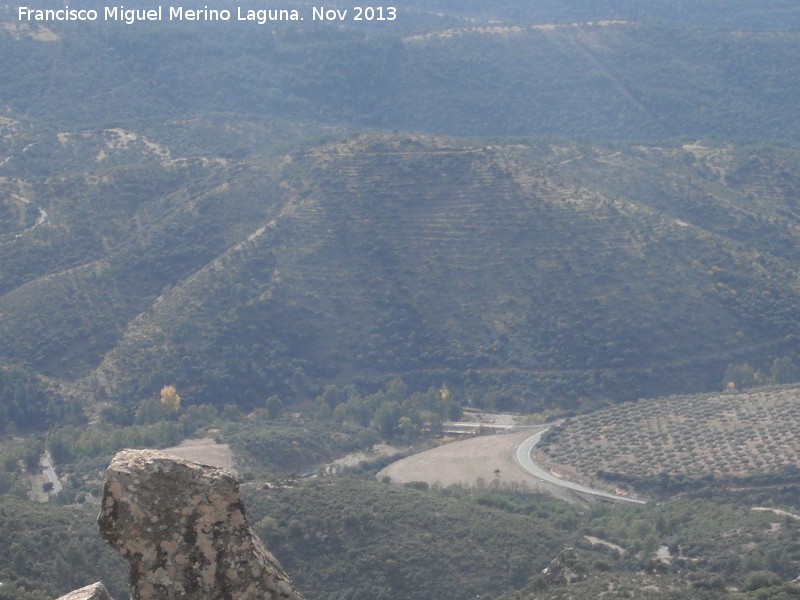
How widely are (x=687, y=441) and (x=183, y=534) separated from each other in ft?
210

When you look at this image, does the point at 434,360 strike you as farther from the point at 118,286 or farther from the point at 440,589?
the point at 440,589

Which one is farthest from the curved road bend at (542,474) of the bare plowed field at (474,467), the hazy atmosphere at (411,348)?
the bare plowed field at (474,467)

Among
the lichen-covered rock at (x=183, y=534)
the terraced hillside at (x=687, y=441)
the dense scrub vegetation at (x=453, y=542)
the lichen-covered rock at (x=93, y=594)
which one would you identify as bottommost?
the terraced hillside at (x=687, y=441)

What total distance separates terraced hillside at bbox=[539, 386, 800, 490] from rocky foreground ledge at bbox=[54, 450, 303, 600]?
57.8m

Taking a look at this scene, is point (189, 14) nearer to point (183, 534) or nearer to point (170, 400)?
point (170, 400)

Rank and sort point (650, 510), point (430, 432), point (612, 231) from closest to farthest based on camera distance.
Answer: point (650, 510) < point (430, 432) < point (612, 231)

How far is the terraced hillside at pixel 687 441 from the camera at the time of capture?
218 feet

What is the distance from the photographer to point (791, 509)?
5453 centimetres

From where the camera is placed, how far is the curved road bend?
66125 millimetres

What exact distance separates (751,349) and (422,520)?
45.3 m

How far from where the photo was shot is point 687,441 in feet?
233

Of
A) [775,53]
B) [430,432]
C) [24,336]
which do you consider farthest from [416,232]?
[775,53]

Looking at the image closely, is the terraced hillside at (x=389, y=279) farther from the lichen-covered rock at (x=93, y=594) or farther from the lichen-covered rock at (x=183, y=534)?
the lichen-covered rock at (x=183, y=534)

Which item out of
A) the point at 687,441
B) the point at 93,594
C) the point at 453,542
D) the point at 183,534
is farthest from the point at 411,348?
the point at 183,534
